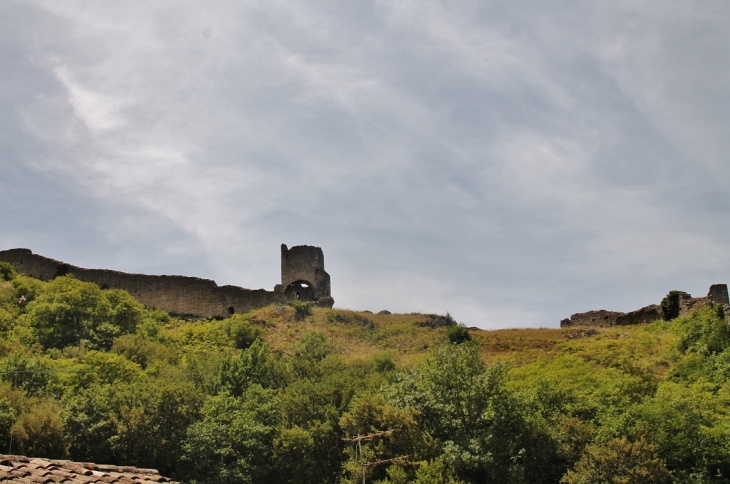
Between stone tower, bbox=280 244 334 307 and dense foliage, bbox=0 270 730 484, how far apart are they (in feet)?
54.7

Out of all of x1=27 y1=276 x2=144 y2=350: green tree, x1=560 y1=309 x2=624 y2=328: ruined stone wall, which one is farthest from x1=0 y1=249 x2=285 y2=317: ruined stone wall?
x1=560 y1=309 x2=624 y2=328: ruined stone wall

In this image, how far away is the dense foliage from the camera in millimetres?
27469

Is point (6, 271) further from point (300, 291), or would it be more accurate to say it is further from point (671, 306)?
point (671, 306)

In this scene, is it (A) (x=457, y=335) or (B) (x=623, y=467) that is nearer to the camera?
(B) (x=623, y=467)

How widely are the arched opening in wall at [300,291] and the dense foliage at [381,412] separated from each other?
16.5 m

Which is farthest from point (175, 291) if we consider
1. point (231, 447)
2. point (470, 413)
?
point (470, 413)

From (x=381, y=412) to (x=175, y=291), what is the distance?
30.3 m

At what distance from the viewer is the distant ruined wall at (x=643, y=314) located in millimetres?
45125

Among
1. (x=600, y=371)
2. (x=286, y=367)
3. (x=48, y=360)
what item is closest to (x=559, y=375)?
(x=600, y=371)

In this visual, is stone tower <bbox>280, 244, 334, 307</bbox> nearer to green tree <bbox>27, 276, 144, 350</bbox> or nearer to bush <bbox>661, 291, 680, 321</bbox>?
green tree <bbox>27, 276, 144, 350</bbox>

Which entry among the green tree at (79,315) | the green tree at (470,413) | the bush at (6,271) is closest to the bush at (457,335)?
the green tree at (470,413)

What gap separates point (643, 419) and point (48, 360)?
27.9m

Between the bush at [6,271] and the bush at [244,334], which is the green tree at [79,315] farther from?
the bush at [6,271]

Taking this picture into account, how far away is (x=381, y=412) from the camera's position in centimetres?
2998
